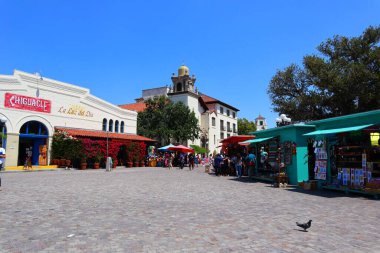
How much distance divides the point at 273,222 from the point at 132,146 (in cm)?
2757

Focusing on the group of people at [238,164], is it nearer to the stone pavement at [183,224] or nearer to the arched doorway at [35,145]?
the stone pavement at [183,224]

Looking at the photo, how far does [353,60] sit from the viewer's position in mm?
28484

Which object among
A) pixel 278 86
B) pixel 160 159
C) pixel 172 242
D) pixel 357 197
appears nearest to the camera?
pixel 172 242

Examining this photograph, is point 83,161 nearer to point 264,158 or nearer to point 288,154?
point 264,158

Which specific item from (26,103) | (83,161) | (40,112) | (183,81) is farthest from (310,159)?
(183,81)

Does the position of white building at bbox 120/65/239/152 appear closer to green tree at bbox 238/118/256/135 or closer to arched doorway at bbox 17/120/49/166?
green tree at bbox 238/118/256/135

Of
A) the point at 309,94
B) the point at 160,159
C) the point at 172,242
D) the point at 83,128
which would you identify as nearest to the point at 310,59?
the point at 309,94

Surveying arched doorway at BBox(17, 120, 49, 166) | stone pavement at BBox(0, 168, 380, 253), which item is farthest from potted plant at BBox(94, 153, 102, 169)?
stone pavement at BBox(0, 168, 380, 253)

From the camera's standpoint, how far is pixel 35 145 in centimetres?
2811

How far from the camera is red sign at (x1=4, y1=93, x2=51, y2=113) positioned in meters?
25.0

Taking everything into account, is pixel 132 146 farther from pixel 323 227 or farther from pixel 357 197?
pixel 323 227

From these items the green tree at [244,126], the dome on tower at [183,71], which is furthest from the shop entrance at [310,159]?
the green tree at [244,126]

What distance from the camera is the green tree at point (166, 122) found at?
44.3 meters

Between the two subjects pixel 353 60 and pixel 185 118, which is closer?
pixel 353 60
